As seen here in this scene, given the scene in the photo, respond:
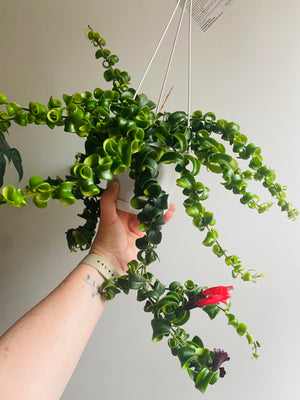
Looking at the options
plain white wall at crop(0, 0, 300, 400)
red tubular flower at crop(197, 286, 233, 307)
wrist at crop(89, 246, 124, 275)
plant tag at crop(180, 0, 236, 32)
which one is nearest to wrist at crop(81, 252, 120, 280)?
wrist at crop(89, 246, 124, 275)

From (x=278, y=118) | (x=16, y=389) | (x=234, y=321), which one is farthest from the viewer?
(x=278, y=118)

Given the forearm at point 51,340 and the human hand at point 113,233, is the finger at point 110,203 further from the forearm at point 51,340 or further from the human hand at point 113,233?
the forearm at point 51,340

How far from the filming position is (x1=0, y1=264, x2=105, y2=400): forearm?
0.45 metres

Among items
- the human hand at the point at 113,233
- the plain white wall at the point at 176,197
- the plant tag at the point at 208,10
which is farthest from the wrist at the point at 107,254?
the plant tag at the point at 208,10

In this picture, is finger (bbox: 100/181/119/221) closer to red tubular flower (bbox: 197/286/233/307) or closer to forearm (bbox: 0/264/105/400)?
forearm (bbox: 0/264/105/400)

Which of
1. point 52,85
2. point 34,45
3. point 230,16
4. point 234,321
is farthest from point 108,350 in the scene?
point 230,16

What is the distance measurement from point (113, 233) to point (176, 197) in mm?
401

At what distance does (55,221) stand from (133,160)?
1.85ft

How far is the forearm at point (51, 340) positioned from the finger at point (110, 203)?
0.37 feet

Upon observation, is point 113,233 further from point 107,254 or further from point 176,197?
point 176,197

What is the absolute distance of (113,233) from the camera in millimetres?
633

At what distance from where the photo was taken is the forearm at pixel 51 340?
17.8 inches

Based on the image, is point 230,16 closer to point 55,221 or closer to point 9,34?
point 9,34

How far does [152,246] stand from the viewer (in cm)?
54
